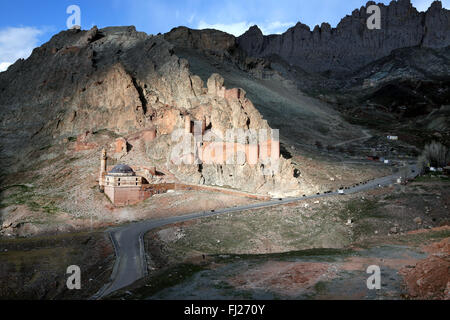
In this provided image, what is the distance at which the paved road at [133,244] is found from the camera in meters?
31.4

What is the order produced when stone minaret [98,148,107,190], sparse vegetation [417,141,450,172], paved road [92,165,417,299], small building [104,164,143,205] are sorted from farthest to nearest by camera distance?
sparse vegetation [417,141,450,172] < stone minaret [98,148,107,190] < small building [104,164,143,205] < paved road [92,165,417,299]

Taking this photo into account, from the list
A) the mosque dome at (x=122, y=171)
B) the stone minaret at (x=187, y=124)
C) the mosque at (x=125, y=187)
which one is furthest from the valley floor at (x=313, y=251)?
the stone minaret at (x=187, y=124)

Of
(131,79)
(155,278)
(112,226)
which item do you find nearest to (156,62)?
(131,79)

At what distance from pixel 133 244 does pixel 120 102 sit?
39.8 meters

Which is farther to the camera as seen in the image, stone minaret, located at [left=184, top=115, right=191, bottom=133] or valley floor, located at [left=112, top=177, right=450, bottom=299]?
stone minaret, located at [left=184, top=115, right=191, bottom=133]

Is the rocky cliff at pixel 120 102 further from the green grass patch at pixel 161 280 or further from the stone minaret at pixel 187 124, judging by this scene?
the green grass patch at pixel 161 280

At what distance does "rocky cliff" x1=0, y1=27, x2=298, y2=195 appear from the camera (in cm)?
6134

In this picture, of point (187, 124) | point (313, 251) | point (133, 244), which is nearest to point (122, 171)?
point (187, 124)

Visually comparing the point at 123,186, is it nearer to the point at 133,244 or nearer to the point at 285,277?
the point at 133,244

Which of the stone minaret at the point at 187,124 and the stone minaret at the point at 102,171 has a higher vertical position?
the stone minaret at the point at 187,124

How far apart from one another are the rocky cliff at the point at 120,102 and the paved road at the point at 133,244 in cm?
850

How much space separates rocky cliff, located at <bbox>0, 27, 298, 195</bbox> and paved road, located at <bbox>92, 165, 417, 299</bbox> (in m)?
8.50

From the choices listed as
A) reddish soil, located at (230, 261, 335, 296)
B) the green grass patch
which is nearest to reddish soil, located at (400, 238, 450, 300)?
reddish soil, located at (230, 261, 335, 296)

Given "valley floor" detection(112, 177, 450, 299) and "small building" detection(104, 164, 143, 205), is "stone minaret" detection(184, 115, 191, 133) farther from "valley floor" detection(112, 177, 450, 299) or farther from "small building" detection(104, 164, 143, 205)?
"valley floor" detection(112, 177, 450, 299)
